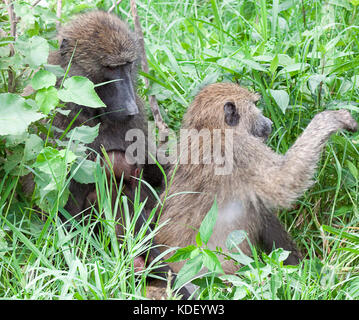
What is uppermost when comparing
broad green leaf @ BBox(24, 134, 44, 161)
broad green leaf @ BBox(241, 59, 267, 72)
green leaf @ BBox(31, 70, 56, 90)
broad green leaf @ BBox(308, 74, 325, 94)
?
green leaf @ BBox(31, 70, 56, 90)

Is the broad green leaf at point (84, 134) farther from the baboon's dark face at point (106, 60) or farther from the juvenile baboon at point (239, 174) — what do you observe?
the juvenile baboon at point (239, 174)

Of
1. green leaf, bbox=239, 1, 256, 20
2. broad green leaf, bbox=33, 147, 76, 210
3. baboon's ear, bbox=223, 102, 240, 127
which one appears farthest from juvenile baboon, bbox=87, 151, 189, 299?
green leaf, bbox=239, 1, 256, 20

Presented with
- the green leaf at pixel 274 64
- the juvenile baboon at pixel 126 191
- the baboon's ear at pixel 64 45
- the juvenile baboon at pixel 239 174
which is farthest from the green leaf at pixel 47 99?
the green leaf at pixel 274 64

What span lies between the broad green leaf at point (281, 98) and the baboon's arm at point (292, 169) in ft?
0.97

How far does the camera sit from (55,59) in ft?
12.8

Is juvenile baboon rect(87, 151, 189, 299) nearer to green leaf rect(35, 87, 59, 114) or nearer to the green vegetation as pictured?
the green vegetation

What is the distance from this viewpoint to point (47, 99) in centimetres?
321

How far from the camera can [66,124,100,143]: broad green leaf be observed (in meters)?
3.35

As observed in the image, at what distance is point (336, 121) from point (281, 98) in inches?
16.0

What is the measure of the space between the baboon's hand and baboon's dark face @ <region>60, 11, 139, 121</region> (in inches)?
43.0

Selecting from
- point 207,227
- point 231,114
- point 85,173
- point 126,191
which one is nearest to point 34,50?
point 85,173

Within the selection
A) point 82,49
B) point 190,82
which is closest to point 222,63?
point 190,82

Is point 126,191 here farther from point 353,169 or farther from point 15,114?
point 353,169
